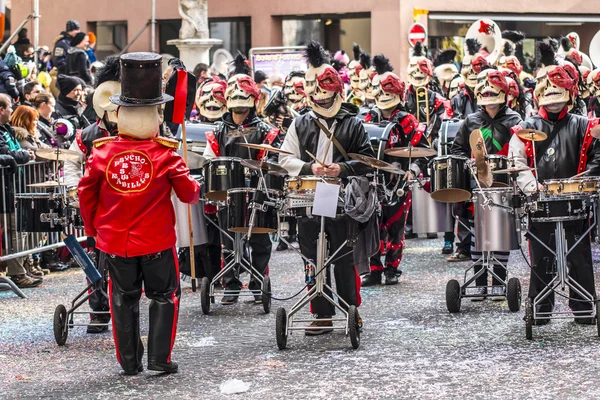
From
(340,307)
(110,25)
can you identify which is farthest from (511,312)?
(110,25)

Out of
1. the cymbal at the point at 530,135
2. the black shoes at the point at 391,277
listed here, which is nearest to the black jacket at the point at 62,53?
the black shoes at the point at 391,277

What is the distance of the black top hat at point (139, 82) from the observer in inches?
320

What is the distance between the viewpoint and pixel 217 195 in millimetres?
10469

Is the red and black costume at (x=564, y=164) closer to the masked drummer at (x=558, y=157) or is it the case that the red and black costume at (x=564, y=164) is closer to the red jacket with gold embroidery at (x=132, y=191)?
the masked drummer at (x=558, y=157)

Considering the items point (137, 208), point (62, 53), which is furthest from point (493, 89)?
point (62, 53)

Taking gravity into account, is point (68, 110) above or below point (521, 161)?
above

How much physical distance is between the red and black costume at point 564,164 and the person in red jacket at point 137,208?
2863 mm

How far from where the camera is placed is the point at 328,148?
30.4 ft

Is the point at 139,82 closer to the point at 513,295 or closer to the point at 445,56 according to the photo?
the point at 513,295

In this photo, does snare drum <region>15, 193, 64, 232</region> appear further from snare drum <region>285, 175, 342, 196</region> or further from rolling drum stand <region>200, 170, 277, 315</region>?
snare drum <region>285, 175, 342, 196</region>

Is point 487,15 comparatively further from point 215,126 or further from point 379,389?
point 379,389

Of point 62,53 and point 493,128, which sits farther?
point 62,53

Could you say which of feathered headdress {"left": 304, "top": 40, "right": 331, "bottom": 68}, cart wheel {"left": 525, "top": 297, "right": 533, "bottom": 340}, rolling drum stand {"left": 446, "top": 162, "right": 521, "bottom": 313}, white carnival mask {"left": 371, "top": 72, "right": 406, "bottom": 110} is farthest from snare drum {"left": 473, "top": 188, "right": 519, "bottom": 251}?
white carnival mask {"left": 371, "top": 72, "right": 406, "bottom": 110}

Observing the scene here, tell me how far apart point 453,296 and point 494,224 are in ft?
2.54
